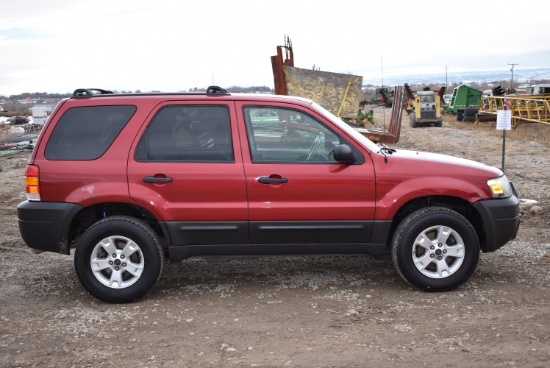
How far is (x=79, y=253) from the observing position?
5.80m

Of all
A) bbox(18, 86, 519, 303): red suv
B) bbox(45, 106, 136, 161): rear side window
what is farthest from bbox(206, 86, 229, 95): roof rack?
bbox(45, 106, 136, 161): rear side window

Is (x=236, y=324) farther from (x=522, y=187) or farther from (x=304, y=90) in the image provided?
(x=304, y=90)

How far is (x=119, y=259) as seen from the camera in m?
5.88

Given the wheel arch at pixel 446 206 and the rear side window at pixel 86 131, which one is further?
the wheel arch at pixel 446 206

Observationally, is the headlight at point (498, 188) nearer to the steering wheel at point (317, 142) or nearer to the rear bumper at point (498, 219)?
the rear bumper at point (498, 219)

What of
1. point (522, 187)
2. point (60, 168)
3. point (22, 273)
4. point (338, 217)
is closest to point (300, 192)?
point (338, 217)

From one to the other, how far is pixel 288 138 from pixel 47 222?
2.27 m

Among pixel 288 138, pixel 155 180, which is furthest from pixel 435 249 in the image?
pixel 155 180

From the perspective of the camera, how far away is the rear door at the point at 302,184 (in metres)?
5.87

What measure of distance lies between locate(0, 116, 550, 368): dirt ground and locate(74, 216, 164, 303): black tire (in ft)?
0.55

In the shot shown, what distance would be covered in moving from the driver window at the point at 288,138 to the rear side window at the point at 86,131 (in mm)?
1139

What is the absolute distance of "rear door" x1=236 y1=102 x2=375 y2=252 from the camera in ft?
19.2

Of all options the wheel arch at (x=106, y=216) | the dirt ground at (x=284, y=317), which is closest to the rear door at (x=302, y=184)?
the dirt ground at (x=284, y=317)

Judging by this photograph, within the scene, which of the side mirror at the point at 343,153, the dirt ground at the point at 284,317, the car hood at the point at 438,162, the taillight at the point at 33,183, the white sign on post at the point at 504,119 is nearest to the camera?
the dirt ground at the point at 284,317
